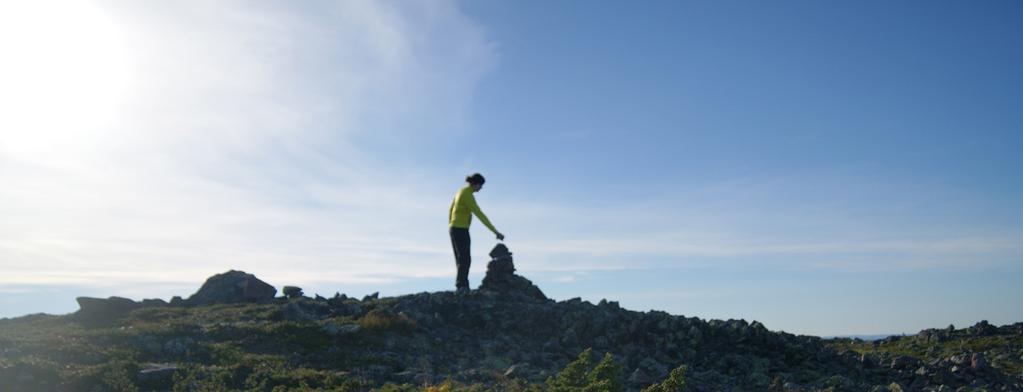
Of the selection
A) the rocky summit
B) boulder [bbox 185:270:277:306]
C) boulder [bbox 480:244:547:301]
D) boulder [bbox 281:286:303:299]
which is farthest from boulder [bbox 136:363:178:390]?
boulder [bbox 281:286:303:299]

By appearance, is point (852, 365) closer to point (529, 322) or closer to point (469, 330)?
point (529, 322)

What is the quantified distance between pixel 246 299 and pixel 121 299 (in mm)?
3630

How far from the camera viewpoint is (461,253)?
2091 cm

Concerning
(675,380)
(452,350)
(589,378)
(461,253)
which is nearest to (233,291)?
(461,253)

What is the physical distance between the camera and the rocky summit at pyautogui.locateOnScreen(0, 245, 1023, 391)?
13.4 m

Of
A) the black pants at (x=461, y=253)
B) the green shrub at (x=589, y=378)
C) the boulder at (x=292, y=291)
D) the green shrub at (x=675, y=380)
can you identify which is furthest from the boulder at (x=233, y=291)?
the green shrub at (x=675, y=380)

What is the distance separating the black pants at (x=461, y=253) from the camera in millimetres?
20469

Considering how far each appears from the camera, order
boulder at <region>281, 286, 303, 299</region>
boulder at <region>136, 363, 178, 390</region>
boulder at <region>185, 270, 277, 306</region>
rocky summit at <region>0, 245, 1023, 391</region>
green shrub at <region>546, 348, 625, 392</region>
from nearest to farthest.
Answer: green shrub at <region>546, 348, 625, 392</region>, boulder at <region>136, 363, 178, 390</region>, rocky summit at <region>0, 245, 1023, 391</region>, boulder at <region>185, 270, 277, 306</region>, boulder at <region>281, 286, 303, 299</region>

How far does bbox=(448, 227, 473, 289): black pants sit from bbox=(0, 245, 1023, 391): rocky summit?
2.27ft

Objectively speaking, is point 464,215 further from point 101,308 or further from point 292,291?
point 101,308

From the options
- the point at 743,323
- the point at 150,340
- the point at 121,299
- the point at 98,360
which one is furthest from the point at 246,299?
the point at 743,323

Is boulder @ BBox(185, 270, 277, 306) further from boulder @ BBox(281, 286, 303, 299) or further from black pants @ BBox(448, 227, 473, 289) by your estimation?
black pants @ BBox(448, 227, 473, 289)

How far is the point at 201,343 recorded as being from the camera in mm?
16188

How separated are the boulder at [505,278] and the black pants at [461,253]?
26.4 inches
